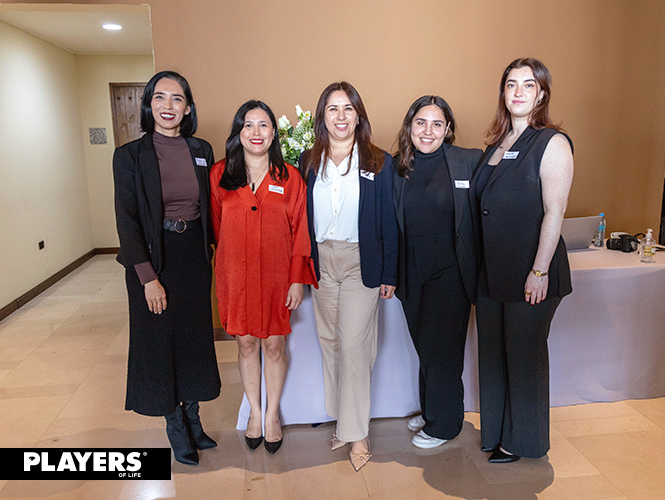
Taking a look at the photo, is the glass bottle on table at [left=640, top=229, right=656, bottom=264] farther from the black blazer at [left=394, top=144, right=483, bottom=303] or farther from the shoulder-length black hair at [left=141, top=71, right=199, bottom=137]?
the shoulder-length black hair at [left=141, top=71, right=199, bottom=137]

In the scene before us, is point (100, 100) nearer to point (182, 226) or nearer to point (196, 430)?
point (182, 226)

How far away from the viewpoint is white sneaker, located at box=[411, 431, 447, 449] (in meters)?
2.49

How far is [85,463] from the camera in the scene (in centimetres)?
246

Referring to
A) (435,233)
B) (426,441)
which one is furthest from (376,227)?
(426,441)

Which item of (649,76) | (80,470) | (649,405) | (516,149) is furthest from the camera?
(649,76)

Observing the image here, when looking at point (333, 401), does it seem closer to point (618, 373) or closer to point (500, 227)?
point (500, 227)

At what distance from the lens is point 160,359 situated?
7.30 feet

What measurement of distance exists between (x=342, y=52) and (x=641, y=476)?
10.4 ft

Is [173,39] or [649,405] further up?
[173,39]

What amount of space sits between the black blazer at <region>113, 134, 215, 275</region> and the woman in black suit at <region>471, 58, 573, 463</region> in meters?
1.42

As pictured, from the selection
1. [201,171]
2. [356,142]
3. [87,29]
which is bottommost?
[201,171]

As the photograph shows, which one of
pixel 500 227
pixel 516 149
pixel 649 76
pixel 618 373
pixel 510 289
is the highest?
pixel 649 76

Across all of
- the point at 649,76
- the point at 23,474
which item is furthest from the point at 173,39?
the point at 649,76

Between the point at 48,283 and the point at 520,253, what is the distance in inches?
207
